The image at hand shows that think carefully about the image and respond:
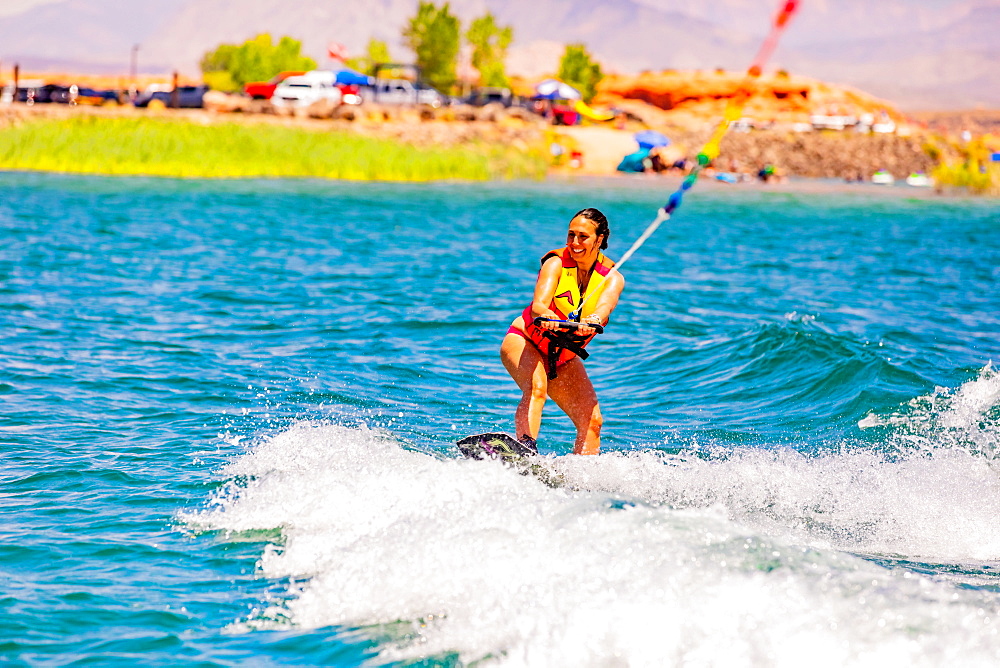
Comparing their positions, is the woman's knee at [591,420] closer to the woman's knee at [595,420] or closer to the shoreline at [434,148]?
the woman's knee at [595,420]

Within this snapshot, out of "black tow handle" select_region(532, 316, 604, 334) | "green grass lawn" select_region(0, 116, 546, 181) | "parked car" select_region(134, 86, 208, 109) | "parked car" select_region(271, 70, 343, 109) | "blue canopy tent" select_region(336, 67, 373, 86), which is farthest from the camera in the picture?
"blue canopy tent" select_region(336, 67, 373, 86)

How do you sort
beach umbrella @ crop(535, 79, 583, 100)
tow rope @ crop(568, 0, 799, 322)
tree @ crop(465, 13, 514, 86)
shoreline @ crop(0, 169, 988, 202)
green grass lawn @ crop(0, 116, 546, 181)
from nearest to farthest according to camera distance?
1. tow rope @ crop(568, 0, 799, 322)
2. green grass lawn @ crop(0, 116, 546, 181)
3. shoreline @ crop(0, 169, 988, 202)
4. beach umbrella @ crop(535, 79, 583, 100)
5. tree @ crop(465, 13, 514, 86)

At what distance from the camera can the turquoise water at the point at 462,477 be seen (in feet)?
15.1

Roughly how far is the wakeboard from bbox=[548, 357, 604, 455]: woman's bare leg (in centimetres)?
49

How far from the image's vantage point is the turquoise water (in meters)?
4.62

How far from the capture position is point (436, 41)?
8294 centimetres

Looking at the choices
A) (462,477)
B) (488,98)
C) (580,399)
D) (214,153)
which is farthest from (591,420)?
(488,98)

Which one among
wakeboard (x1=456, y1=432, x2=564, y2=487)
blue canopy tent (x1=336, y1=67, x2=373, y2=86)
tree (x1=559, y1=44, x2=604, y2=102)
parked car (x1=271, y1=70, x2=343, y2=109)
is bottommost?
wakeboard (x1=456, y1=432, x2=564, y2=487)

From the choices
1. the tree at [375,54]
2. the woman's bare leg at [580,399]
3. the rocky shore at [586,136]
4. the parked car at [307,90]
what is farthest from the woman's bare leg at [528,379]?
the tree at [375,54]

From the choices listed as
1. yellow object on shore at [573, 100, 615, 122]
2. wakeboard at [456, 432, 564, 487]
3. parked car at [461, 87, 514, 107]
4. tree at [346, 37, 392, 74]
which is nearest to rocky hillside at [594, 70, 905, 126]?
tree at [346, 37, 392, 74]

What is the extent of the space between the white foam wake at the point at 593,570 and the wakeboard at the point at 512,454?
0.65ft

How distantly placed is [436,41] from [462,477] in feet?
263

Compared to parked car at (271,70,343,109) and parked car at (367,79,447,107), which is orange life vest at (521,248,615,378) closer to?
parked car at (271,70,343,109)

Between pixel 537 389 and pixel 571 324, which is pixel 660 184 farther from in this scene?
pixel 571 324
